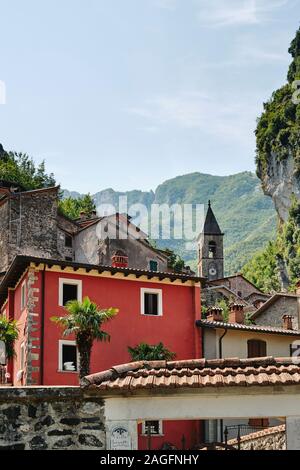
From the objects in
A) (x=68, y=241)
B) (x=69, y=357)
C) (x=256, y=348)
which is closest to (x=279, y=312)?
(x=68, y=241)

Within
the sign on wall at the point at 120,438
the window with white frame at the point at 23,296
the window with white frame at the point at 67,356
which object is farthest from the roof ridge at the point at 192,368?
the window with white frame at the point at 23,296

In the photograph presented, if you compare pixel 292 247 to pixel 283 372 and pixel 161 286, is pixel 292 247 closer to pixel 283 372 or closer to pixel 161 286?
pixel 161 286

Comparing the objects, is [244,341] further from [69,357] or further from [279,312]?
[279,312]

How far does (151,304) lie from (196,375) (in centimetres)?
2259

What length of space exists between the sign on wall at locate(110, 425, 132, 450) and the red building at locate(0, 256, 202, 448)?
60.1ft

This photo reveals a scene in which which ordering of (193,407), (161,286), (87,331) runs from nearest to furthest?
(193,407) → (87,331) → (161,286)

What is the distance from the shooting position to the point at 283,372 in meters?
13.3

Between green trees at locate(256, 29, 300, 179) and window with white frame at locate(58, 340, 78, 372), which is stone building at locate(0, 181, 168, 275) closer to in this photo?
window with white frame at locate(58, 340, 78, 372)

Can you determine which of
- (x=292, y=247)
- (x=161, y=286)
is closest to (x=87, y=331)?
(x=161, y=286)

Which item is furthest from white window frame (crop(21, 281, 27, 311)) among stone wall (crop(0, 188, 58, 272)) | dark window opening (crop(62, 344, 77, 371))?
stone wall (crop(0, 188, 58, 272))

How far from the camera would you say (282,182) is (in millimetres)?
100750

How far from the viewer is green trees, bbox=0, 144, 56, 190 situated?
79.4m

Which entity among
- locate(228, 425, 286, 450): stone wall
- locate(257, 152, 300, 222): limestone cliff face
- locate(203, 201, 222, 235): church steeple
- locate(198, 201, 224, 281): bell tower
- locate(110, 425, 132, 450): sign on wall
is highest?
locate(257, 152, 300, 222): limestone cliff face
